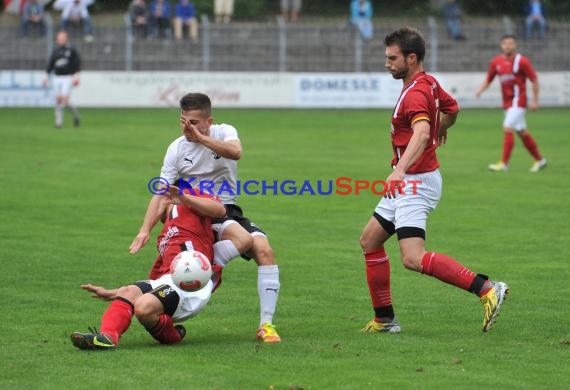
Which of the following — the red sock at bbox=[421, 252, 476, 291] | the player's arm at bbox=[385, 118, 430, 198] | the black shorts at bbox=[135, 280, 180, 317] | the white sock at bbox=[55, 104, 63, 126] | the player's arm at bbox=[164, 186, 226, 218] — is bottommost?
the white sock at bbox=[55, 104, 63, 126]

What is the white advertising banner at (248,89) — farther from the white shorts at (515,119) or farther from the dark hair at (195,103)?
the dark hair at (195,103)

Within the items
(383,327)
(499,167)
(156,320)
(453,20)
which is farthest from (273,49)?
(156,320)

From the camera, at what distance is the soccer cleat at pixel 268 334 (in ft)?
26.3

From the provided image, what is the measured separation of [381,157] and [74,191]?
7.16m

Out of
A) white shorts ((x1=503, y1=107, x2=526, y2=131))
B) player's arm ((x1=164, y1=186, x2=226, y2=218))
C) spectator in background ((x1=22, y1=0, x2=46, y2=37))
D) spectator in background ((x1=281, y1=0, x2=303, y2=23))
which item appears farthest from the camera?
spectator in background ((x1=281, y1=0, x2=303, y2=23))

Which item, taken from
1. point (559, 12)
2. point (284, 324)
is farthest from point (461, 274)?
point (559, 12)

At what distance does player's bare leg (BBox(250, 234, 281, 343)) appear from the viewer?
8.11 m

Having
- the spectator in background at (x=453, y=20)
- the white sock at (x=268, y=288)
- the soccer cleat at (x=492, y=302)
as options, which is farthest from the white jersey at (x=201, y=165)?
the spectator in background at (x=453, y=20)

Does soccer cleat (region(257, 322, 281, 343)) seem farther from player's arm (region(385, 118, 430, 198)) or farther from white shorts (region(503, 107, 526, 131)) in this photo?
white shorts (region(503, 107, 526, 131))

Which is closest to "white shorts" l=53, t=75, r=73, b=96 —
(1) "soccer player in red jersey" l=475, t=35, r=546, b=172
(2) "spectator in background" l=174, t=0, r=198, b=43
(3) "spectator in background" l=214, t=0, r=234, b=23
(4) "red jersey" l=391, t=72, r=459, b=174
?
(2) "spectator in background" l=174, t=0, r=198, b=43

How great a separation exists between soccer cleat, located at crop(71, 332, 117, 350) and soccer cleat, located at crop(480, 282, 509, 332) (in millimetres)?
2587

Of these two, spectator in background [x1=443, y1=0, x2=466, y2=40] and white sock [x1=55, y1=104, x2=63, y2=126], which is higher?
spectator in background [x1=443, y1=0, x2=466, y2=40]

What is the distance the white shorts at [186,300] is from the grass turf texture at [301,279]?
0.24 metres

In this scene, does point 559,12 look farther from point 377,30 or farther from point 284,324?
point 284,324
